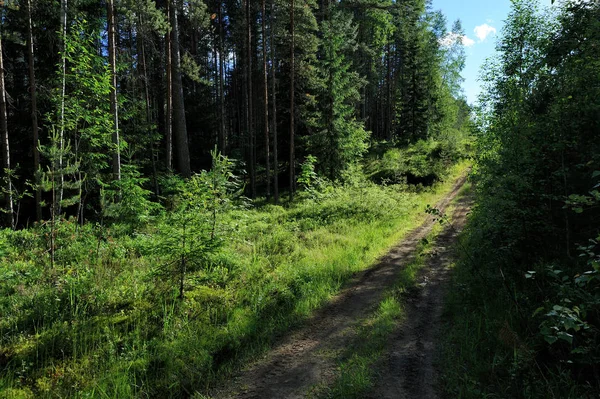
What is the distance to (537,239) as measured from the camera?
6.29m

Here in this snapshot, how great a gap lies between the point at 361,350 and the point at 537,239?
4367 mm

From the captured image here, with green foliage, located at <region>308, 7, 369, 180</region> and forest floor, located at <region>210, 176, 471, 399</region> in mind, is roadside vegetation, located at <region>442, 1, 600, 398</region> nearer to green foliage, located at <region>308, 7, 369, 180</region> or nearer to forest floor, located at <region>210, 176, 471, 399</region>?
forest floor, located at <region>210, 176, 471, 399</region>

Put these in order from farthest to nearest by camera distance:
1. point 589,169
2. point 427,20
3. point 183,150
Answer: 1. point 427,20
2. point 183,150
3. point 589,169

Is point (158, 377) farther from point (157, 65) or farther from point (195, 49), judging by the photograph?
point (195, 49)

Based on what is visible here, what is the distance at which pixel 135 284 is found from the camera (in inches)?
265

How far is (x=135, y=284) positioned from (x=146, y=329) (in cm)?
154

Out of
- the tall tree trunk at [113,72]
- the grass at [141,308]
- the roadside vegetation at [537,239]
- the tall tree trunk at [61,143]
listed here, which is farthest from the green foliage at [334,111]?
the tall tree trunk at [61,143]

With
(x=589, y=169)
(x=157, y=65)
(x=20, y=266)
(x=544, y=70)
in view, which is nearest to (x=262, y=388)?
(x=589, y=169)

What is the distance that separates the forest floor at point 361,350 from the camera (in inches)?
171

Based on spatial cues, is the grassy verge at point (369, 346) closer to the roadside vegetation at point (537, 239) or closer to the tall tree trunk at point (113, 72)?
the roadside vegetation at point (537, 239)

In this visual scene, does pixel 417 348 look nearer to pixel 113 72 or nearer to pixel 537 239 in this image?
pixel 537 239

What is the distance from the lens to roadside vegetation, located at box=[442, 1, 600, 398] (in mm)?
4148

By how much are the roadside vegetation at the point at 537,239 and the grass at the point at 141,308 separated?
1878mm

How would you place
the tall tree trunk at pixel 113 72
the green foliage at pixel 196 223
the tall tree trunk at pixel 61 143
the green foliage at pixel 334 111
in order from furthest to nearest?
the green foliage at pixel 334 111, the tall tree trunk at pixel 113 72, the tall tree trunk at pixel 61 143, the green foliage at pixel 196 223
